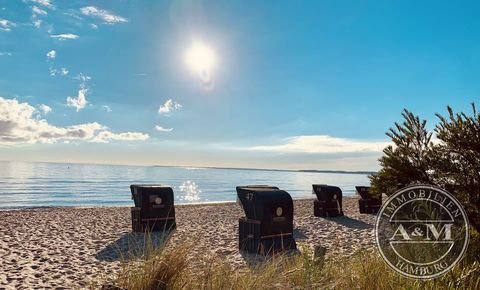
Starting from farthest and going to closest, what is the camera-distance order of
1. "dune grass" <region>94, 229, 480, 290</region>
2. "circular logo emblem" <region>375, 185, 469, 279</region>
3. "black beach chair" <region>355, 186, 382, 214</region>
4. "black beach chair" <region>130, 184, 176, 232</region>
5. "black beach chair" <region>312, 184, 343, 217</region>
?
"black beach chair" <region>355, 186, 382, 214</region> < "black beach chair" <region>312, 184, 343, 217</region> < "black beach chair" <region>130, 184, 176, 232</region> < "circular logo emblem" <region>375, 185, 469, 279</region> < "dune grass" <region>94, 229, 480, 290</region>

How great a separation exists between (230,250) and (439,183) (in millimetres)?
5353

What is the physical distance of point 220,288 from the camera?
392 cm

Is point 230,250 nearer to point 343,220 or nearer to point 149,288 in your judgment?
point 149,288

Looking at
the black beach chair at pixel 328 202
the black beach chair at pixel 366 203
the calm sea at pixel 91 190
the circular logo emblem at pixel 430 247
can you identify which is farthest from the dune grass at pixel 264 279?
the calm sea at pixel 91 190

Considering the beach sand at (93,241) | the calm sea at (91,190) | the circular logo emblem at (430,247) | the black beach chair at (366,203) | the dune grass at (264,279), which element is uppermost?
the circular logo emblem at (430,247)

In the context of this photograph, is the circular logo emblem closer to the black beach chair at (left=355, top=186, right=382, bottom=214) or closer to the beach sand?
the beach sand

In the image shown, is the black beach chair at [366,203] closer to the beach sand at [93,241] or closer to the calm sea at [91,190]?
the beach sand at [93,241]

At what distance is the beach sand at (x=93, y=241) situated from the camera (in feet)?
23.4

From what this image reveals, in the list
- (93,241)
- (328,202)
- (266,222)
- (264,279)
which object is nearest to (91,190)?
(328,202)

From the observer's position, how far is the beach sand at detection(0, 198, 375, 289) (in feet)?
23.4

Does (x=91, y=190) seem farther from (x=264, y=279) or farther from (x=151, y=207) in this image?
(x=264, y=279)

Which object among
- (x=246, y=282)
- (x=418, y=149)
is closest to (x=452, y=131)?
(x=418, y=149)

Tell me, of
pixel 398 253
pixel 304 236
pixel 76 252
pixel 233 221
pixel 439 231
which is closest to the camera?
pixel 398 253

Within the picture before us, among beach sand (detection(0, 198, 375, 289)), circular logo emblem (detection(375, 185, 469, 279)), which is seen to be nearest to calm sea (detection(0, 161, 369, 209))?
beach sand (detection(0, 198, 375, 289))
